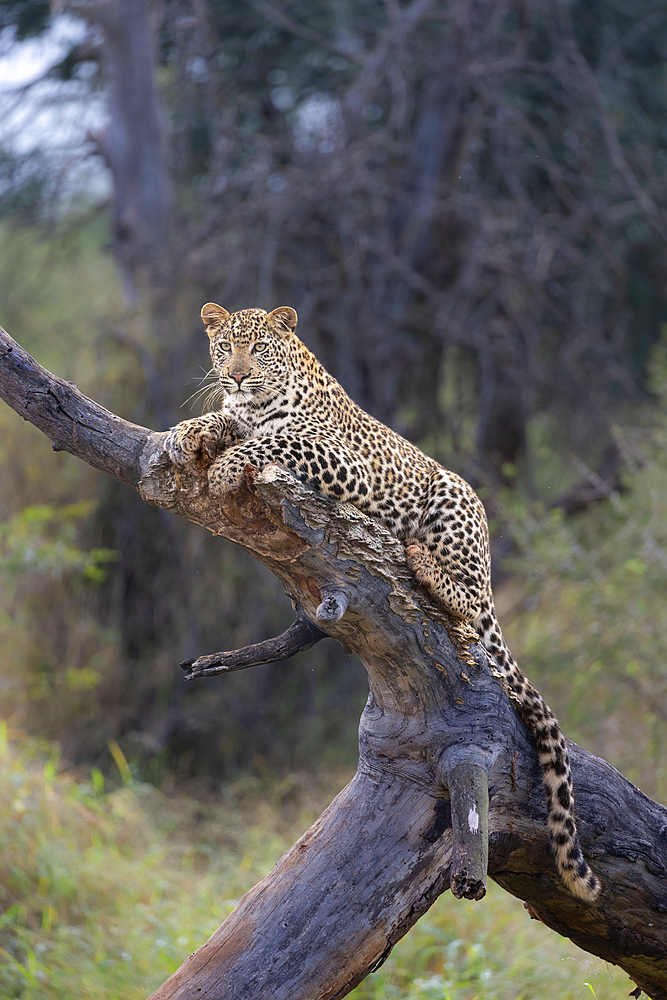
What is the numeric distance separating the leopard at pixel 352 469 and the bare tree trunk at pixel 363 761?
0.29 ft

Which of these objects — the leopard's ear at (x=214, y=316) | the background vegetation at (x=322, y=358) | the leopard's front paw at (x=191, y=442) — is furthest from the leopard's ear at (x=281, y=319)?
the background vegetation at (x=322, y=358)

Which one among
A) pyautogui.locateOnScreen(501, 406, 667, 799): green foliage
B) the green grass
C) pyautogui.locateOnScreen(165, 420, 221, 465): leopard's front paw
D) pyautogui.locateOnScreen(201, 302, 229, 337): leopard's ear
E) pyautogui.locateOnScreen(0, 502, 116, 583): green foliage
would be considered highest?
pyautogui.locateOnScreen(201, 302, 229, 337): leopard's ear

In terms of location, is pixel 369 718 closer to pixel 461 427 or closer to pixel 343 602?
pixel 343 602

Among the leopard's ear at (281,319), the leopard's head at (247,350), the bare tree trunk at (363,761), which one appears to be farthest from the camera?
the leopard's ear at (281,319)

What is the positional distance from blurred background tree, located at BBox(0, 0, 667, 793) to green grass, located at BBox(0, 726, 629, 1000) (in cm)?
125

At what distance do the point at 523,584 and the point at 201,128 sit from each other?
6.71m

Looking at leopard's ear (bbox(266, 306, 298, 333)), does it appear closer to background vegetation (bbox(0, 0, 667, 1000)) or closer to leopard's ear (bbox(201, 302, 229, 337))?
leopard's ear (bbox(201, 302, 229, 337))

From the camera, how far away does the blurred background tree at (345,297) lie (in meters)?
9.06

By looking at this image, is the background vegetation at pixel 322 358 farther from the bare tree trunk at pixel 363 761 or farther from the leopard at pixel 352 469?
the leopard at pixel 352 469

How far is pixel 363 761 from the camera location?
4059 mm

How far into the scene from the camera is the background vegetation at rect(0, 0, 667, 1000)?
8.05 meters

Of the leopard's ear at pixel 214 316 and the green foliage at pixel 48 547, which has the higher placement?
the leopard's ear at pixel 214 316

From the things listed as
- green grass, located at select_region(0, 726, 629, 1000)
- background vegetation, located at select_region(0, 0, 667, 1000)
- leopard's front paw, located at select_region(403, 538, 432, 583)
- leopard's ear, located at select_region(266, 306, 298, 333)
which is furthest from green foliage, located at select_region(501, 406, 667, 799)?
leopard's ear, located at select_region(266, 306, 298, 333)

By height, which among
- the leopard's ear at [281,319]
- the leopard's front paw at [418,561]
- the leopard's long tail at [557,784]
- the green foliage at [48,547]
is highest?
the leopard's ear at [281,319]
